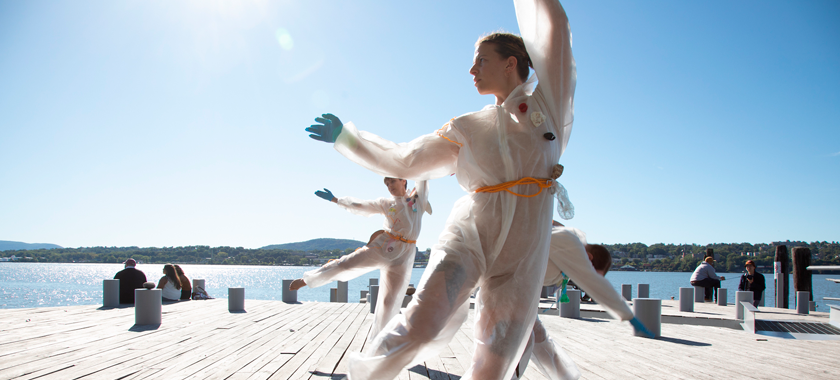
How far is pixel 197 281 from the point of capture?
12.4m

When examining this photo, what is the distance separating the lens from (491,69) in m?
2.25

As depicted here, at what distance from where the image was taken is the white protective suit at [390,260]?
14.3ft

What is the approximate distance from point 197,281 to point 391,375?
12152mm

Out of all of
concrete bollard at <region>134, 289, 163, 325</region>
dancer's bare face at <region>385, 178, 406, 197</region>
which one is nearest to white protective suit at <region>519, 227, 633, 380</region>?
dancer's bare face at <region>385, 178, 406, 197</region>

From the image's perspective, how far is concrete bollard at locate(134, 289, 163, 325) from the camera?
20.7 feet

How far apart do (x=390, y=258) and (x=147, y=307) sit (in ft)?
13.2

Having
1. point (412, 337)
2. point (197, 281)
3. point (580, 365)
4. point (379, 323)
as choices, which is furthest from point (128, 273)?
point (412, 337)

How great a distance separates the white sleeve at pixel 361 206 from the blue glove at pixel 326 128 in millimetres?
2577

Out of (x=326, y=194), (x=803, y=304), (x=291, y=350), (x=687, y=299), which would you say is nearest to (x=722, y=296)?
(x=803, y=304)

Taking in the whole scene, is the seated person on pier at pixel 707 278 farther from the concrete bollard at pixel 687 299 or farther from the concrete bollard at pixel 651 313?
the concrete bollard at pixel 651 313

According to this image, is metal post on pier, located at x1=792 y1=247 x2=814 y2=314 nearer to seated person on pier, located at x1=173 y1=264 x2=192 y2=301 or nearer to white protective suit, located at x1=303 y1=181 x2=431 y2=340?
white protective suit, located at x1=303 y1=181 x2=431 y2=340

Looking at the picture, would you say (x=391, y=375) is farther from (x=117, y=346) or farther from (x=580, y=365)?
(x=117, y=346)

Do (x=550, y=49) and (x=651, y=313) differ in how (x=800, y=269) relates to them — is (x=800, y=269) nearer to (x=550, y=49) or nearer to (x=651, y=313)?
(x=651, y=313)

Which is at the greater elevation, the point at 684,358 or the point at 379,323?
the point at 379,323
